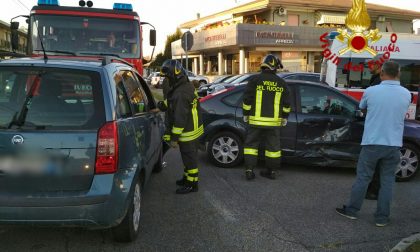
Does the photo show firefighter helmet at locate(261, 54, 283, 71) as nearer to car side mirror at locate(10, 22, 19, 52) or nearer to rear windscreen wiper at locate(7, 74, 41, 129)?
rear windscreen wiper at locate(7, 74, 41, 129)

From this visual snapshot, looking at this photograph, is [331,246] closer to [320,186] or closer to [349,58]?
→ [320,186]

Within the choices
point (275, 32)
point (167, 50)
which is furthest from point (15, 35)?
point (167, 50)

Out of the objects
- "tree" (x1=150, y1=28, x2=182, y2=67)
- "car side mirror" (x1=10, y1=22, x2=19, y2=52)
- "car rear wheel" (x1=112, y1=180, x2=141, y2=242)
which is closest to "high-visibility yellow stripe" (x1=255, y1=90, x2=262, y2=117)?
"car rear wheel" (x1=112, y1=180, x2=141, y2=242)

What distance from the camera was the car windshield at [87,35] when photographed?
9.22 m

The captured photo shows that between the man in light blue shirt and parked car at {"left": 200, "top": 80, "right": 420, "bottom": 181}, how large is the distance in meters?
1.81

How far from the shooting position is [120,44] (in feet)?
31.6

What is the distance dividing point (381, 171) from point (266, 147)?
2030 millimetres

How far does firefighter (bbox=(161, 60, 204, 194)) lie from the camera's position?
17.5 feet

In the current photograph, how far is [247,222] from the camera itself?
15.3ft

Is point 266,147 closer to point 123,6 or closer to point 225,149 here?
point 225,149

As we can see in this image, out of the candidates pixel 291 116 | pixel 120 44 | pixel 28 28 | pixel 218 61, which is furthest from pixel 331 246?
pixel 218 61

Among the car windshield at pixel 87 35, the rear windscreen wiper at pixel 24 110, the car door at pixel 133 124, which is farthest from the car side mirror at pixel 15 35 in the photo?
the rear windscreen wiper at pixel 24 110

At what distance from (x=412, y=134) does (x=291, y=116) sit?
184 centimetres

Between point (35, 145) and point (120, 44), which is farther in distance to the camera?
point (120, 44)
